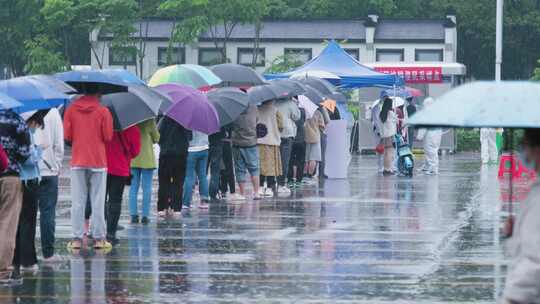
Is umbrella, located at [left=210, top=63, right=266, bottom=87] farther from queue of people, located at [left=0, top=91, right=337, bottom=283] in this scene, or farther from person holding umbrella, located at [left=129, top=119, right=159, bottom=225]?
person holding umbrella, located at [left=129, top=119, right=159, bottom=225]

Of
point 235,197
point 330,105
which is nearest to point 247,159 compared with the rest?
point 235,197

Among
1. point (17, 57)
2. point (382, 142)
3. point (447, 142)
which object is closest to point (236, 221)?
point (382, 142)

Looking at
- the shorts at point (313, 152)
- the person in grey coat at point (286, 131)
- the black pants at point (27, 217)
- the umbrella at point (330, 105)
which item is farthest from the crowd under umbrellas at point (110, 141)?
the umbrella at point (330, 105)

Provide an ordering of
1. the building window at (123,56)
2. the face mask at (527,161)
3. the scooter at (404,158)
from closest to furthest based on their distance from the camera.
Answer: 1. the face mask at (527,161)
2. the scooter at (404,158)
3. the building window at (123,56)

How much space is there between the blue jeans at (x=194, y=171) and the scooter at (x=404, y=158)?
412 inches

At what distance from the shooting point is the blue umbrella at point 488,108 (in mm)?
7004

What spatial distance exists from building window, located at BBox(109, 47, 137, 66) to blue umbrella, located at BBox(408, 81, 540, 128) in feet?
176

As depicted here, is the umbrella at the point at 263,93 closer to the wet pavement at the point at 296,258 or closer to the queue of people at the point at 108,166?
the queue of people at the point at 108,166

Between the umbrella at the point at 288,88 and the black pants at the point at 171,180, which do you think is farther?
the umbrella at the point at 288,88

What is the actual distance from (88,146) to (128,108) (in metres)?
1.57

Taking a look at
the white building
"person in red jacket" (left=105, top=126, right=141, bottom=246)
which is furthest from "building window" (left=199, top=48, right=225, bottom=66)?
"person in red jacket" (left=105, top=126, right=141, bottom=246)

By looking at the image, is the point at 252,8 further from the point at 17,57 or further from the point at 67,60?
the point at 17,57

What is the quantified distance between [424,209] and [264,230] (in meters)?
4.35

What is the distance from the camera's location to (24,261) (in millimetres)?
13789
